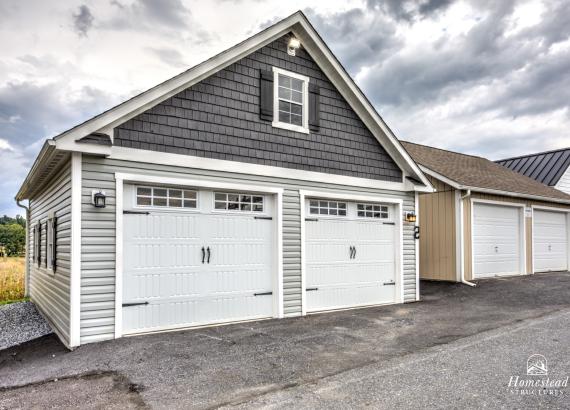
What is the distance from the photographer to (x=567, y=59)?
13977mm

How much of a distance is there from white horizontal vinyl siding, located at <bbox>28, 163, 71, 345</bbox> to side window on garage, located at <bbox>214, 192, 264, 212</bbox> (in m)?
2.14

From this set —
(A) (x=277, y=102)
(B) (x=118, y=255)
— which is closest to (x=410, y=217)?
(A) (x=277, y=102)

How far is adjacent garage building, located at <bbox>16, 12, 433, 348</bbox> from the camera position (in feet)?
17.6

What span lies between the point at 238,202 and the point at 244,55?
2460 mm

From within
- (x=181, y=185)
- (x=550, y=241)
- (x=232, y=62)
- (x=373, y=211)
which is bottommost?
(x=550, y=241)

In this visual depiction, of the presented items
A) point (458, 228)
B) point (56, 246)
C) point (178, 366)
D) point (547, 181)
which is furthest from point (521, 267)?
point (56, 246)

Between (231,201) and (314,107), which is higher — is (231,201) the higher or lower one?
the lower one

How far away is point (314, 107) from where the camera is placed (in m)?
7.44

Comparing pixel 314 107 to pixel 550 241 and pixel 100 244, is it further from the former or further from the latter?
pixel 550 241

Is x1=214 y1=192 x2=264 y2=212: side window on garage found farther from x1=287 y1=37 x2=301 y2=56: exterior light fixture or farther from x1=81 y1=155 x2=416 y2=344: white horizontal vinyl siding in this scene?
x1=287 y1=37 x2=301 y2=56: exterior light fixture

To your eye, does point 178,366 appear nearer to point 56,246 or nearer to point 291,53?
point 56,246

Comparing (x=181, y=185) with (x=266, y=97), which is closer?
(x=181, y=185)

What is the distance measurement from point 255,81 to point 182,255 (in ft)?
10.4

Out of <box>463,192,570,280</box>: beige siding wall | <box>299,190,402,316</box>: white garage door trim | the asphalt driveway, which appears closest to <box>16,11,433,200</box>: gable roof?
<box>299,190,402,316</box>: white garage door trim
